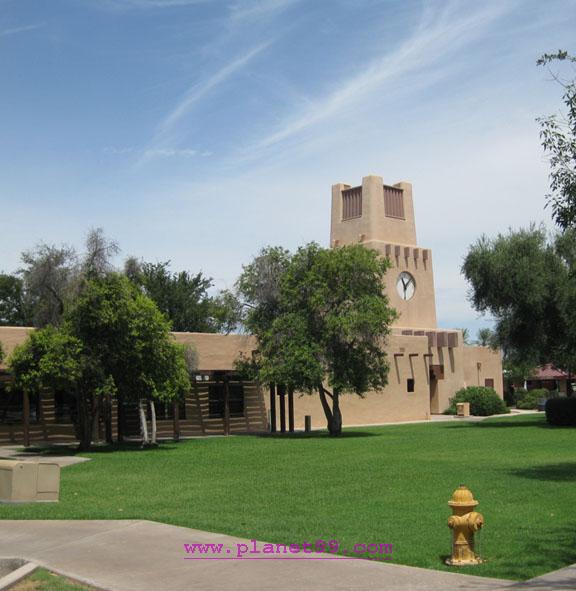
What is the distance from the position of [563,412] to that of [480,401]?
14.5 metres

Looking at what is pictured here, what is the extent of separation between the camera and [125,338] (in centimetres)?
2522

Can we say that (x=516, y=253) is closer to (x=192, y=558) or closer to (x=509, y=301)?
(x=509, y=301)

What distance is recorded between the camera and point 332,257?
106 ft

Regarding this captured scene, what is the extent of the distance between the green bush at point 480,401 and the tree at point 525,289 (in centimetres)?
1285

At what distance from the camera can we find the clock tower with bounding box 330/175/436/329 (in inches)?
1981

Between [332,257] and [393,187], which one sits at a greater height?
[393,187]

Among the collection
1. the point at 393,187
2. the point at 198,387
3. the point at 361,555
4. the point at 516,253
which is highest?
the point at 393,187

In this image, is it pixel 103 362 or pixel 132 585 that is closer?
pixel 132 585

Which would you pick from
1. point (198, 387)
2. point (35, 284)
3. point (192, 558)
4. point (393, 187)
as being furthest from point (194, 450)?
point (393, 187)

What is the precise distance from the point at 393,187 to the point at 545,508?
1624 inches

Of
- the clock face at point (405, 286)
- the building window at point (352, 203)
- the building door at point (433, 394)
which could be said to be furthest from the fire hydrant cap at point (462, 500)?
the building door at point (433, 394)

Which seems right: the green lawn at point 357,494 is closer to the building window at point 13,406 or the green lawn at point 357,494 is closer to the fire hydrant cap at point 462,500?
the fire hydrant cap at point 462,500

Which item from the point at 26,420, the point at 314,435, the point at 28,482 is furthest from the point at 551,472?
the point at 26,420

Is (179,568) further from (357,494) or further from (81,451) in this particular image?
(81,451)
